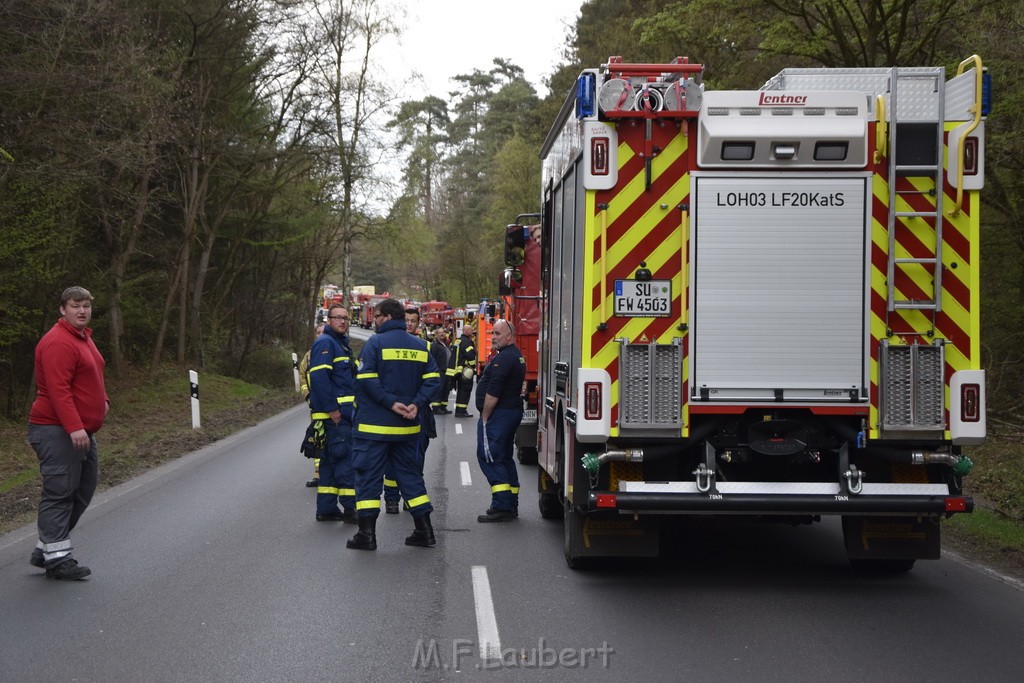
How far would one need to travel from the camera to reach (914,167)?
23.7 ft

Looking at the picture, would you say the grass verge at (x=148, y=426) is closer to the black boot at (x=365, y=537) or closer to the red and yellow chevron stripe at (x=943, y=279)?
the black boot at (x=365, y=537)

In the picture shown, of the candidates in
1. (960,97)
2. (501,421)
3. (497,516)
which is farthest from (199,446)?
(960,97)

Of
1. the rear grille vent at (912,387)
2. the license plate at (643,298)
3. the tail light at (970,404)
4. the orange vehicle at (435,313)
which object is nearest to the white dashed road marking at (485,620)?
the license plate at (643,298)

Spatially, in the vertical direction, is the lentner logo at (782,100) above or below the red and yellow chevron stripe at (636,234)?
above

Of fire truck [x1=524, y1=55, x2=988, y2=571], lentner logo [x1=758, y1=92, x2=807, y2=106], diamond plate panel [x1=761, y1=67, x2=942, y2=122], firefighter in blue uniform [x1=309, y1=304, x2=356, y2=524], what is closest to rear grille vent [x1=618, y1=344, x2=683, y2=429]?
fire truck [x1=524, y1=55, x2=988, y2=571]

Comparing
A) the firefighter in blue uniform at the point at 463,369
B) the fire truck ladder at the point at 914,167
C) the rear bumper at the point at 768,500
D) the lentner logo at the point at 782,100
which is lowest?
the rear bumper at the point at 768,500

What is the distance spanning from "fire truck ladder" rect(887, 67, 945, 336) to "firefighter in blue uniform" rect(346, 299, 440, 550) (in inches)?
144

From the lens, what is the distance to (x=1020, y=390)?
19.8 meters

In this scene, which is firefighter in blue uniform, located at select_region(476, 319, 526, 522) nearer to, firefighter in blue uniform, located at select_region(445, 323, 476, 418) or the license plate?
the license plate

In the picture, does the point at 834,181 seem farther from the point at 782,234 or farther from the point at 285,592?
the point at 285,592

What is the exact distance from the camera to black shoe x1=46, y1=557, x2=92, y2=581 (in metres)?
7.75

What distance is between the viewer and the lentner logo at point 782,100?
23.9ft

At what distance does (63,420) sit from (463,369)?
52.8 ft

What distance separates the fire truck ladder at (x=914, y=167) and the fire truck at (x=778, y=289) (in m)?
0.01
